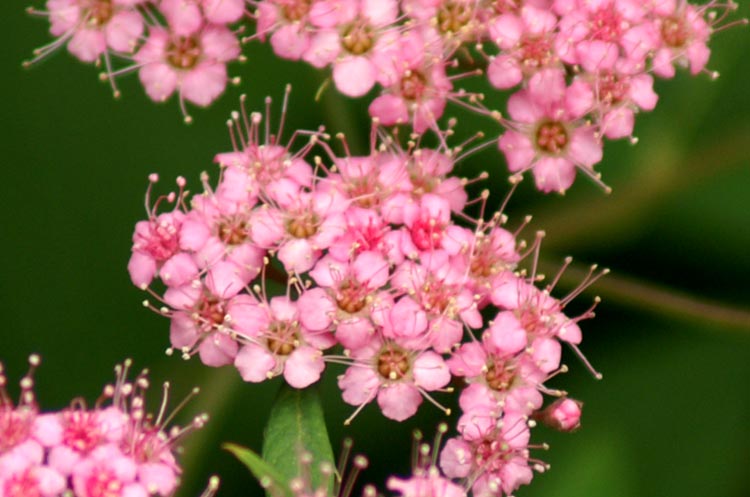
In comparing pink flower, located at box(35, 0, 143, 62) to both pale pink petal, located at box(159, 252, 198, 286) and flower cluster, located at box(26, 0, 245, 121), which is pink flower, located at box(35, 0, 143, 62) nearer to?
flower cluster, located at box(26, 0, 245, 121)

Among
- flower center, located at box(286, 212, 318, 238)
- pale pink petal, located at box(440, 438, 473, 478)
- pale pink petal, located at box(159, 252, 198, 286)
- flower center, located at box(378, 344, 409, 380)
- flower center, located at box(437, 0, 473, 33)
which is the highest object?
flower center, located at box(437, 0, 473, 33)

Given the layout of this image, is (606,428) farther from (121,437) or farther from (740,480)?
(121,437)

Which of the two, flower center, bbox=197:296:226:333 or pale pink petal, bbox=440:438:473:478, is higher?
flower center, bbox=197:296:226:333

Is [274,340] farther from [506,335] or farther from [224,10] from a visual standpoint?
[224,10]

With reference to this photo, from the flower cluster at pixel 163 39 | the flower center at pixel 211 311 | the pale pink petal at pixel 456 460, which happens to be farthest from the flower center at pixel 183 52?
the pale pink petal at pixel 456 460

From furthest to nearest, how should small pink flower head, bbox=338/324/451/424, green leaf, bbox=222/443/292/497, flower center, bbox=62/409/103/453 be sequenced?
small pink flower head, bbox=338/324/451/424 → flower center, bbox=62/409/103/453 → green leaf, bbox=222/443/292/497

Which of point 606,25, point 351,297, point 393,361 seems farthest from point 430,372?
point 606,25

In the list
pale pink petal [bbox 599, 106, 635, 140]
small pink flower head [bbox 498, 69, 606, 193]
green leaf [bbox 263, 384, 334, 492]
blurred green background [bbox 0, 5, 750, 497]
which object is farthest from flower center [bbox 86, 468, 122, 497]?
pale pink petal [bbox 599, 106, 635, 140]
